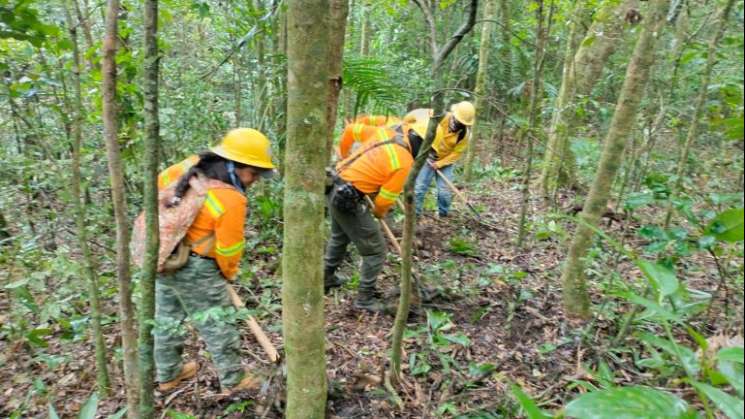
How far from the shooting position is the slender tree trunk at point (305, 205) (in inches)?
67.6

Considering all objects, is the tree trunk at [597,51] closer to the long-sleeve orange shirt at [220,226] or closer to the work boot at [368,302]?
the work boot at [368,302]

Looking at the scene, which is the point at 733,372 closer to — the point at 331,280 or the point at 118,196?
the point at 118,196

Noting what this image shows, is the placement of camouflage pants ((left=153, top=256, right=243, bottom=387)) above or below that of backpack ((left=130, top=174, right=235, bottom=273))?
below

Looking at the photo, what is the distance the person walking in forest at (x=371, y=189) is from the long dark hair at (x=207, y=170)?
1.24 m

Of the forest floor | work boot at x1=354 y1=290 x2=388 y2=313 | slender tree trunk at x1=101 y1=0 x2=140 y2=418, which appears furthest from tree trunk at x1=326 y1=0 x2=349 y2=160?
work boot at x1=354 y1=290 x2=388 y2=313

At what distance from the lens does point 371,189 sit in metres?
4.42

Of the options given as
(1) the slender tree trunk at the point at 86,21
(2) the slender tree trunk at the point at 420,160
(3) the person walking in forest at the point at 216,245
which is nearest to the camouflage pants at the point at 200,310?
(3) the person walking in forest at the point at 216,245

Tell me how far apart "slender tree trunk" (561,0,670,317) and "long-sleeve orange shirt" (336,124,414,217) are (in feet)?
5.15

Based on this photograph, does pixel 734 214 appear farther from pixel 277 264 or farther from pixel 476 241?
pixel 476 241

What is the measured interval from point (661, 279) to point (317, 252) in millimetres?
1260

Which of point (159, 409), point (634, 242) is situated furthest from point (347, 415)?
point (634, 242)

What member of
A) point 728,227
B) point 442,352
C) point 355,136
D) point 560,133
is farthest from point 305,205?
point 560,133

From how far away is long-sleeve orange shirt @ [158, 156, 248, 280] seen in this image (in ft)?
10.5

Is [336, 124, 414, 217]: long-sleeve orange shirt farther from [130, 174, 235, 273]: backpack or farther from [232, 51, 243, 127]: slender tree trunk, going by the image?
[232, 51, 243, 127]: slender tree trunk
